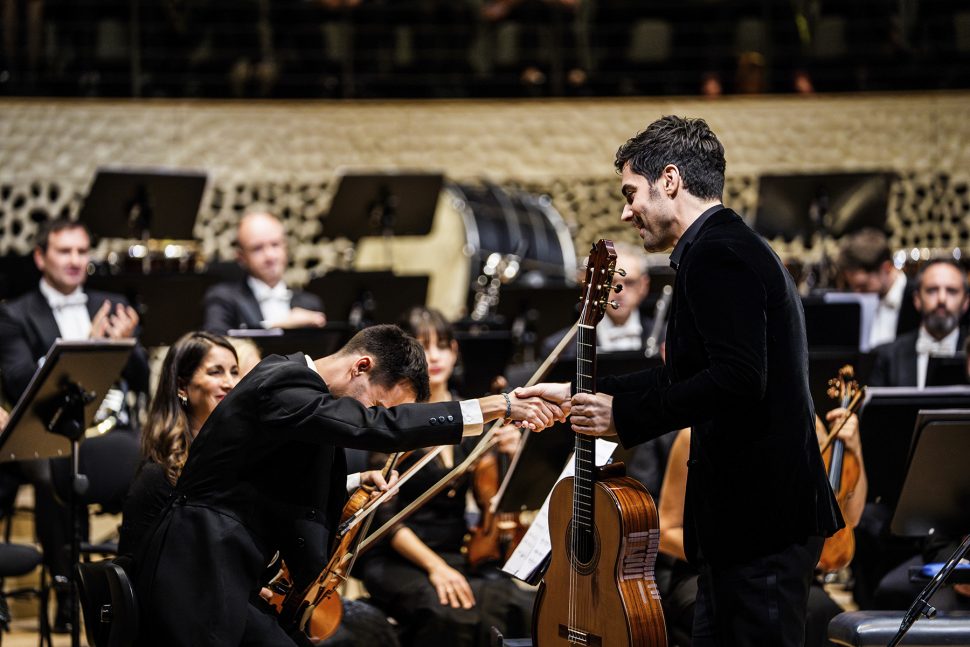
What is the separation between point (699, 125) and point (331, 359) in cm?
105

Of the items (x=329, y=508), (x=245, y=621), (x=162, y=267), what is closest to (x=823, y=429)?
(x=329, y=508)

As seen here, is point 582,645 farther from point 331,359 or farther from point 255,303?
point 255,303

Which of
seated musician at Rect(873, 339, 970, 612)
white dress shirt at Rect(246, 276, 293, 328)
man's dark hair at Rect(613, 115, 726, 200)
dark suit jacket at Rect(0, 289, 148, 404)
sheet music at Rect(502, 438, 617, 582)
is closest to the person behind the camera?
man's dark hair at Rect(613, 115, 726, 200)

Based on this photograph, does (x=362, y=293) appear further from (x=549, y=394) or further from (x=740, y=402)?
(x=740, y=402)

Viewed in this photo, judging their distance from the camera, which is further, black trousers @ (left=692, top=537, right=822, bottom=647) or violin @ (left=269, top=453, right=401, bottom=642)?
violin @ (left=269, top=453, right=401, bottom=642)

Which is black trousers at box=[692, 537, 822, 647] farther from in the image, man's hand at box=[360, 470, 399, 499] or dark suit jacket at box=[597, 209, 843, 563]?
man's hand at box=[360, 470, 399, 499]

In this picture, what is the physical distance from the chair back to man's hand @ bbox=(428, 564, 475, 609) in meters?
1.46

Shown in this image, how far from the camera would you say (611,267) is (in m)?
2.91

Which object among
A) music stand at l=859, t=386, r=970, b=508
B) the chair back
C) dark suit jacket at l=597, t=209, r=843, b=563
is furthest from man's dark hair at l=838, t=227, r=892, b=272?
the chair back

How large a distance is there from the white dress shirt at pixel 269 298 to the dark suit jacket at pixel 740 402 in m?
3.76

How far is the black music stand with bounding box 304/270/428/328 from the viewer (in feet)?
21.0

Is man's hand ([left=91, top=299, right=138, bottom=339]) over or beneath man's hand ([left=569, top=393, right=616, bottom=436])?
beneath

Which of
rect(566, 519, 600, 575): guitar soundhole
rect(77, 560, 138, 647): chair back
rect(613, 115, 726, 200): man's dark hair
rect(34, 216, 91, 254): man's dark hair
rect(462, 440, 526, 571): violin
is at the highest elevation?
rect(613, 115, 726, 200): man's dark hair

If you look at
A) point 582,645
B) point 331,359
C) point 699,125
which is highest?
point 699,125
